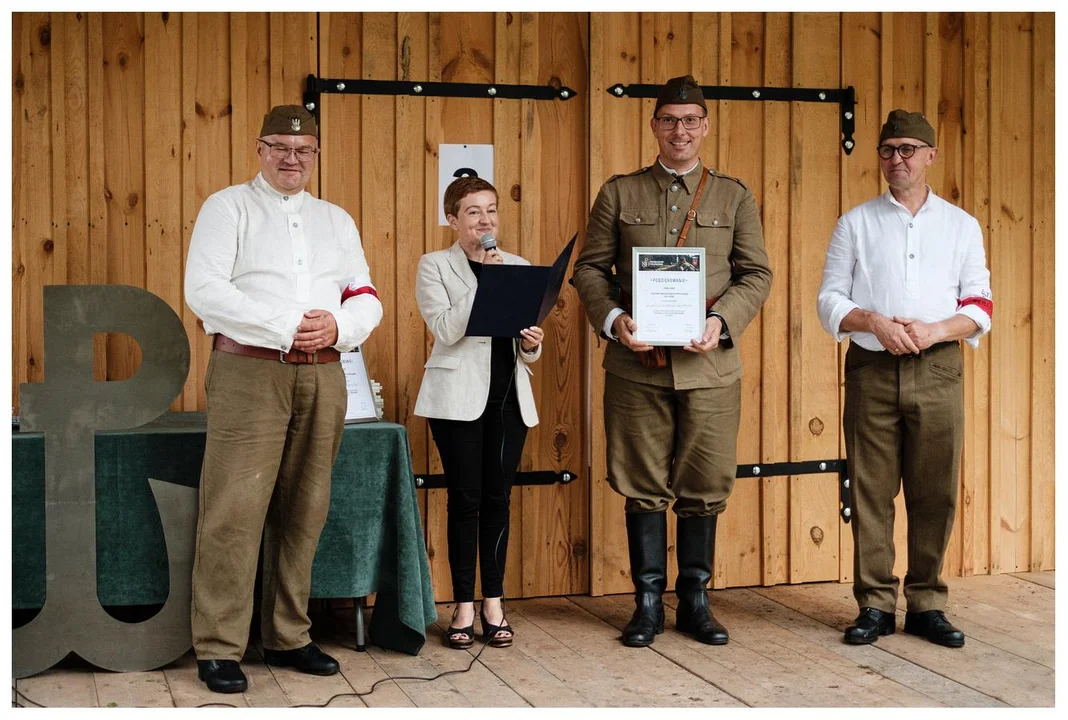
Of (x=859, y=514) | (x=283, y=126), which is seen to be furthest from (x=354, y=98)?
(x=859, y=514)

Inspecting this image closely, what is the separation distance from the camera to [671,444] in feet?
13.0

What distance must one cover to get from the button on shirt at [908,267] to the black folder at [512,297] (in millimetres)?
949

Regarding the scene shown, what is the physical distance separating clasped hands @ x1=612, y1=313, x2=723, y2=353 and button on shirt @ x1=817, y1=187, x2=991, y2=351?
41 centimetres

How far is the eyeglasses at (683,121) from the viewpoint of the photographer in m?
3.80

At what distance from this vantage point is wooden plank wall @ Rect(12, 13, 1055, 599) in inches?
161

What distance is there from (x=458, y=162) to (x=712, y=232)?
1.05m

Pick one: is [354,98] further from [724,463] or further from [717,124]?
[724,463]

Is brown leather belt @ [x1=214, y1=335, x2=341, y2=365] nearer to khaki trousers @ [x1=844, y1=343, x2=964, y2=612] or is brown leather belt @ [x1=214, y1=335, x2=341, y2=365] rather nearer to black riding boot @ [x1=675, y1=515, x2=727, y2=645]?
black riding boot @ [x1=675, y1=515, x2=727, y2=645]

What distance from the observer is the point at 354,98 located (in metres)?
4.31

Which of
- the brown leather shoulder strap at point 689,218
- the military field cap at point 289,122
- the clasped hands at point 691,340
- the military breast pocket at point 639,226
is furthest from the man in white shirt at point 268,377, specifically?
the brown leather shoulder strap at point 689,218

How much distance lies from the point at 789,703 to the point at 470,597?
3.66ft

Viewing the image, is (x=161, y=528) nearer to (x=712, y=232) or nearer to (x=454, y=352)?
(x=454, y=352)

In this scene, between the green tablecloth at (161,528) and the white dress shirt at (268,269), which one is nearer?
the white dress shirt at (268,269)

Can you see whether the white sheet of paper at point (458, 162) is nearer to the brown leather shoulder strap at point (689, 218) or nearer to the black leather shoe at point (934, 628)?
the brown leather shoulder strap at point (689, 218)
